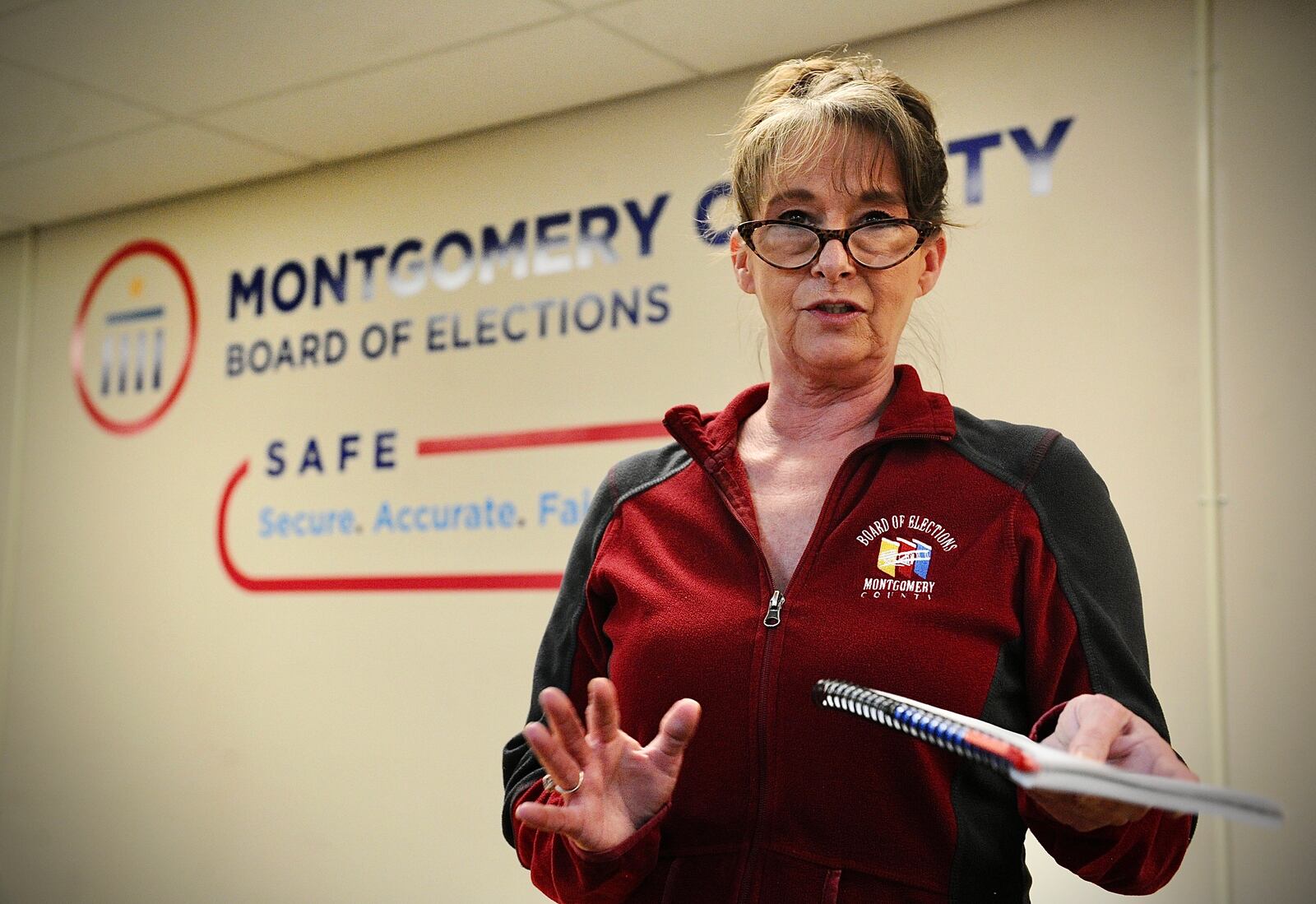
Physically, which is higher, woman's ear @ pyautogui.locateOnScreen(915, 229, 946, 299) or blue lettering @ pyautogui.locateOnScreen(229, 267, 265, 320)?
blue lettering @ pyautogui.locateOnScreen(229, 267, 265, 320)

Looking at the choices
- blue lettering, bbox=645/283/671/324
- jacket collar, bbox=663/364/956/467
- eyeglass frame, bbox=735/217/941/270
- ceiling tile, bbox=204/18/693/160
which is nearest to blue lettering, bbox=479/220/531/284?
ceiling tile, bbox=204/18/693/160

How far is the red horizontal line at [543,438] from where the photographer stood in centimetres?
351

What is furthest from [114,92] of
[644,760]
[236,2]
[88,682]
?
[644,760]

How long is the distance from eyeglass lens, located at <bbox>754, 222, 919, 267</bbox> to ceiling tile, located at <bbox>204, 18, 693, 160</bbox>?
196cm

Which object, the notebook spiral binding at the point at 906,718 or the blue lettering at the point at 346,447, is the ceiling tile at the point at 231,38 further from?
the notebook spiral binding at the point at 906,718

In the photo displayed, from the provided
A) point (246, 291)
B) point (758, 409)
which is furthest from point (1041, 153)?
point (246, 291)

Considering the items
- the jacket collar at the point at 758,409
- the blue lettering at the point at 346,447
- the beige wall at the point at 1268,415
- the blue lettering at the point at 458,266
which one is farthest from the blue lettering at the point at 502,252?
the jacket collar at the point at 758,409

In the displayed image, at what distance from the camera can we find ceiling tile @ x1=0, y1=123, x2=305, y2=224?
4.06 metres

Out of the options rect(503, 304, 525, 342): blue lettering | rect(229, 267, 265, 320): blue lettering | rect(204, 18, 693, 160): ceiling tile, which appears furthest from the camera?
rect(229, 267, 265, 320): blue lettering

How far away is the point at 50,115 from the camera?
383cm

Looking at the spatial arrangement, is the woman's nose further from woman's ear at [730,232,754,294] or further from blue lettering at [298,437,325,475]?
blue lettering at [298,437,325,475]

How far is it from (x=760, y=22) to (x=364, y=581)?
213cm

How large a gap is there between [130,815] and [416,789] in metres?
1.40

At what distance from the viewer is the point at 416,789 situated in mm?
3789
